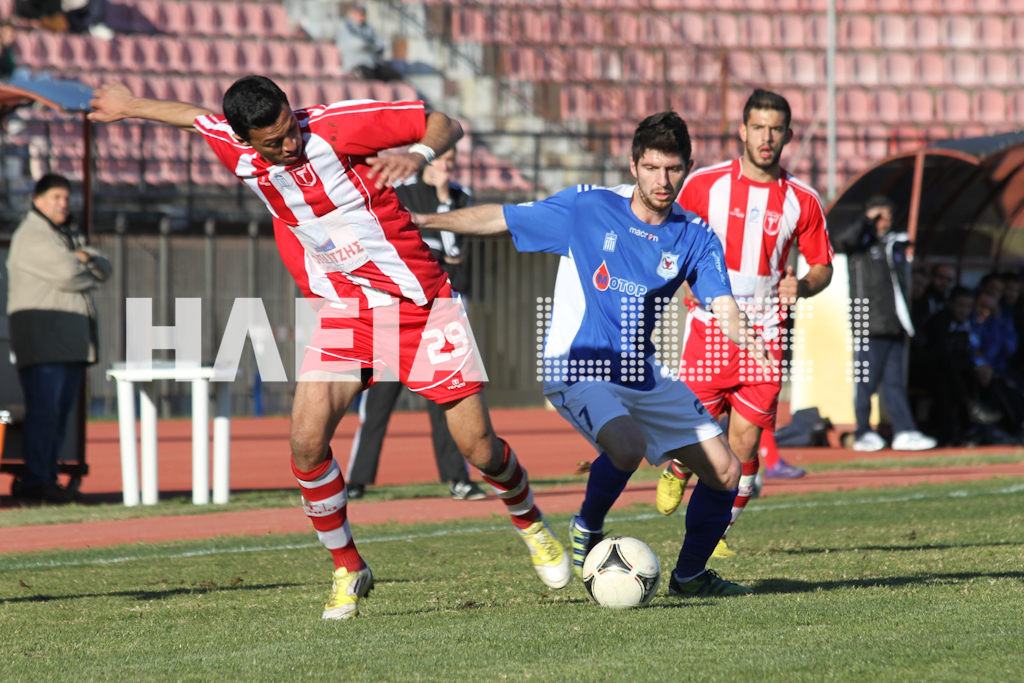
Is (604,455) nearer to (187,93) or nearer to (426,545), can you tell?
(426,545)

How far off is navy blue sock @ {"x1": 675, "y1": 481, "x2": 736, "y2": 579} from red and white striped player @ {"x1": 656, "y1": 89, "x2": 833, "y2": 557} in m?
1.15

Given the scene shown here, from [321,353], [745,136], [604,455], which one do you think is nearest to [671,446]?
[604,455]

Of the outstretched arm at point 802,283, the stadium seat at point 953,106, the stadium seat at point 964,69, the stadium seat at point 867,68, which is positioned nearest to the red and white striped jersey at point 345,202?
the outstretched arm at point 802,283

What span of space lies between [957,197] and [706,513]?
35.9 feet

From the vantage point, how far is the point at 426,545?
7875 millimetres

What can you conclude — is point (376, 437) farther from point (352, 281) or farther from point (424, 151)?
point (424, 151)

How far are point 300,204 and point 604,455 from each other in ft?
Result: 5.80

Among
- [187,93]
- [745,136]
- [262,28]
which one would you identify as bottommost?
[745,136]

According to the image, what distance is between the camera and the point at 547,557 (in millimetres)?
5922

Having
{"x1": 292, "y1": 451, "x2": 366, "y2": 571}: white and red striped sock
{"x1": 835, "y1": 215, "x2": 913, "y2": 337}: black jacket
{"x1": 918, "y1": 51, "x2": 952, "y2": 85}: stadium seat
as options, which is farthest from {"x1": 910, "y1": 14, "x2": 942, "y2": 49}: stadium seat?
{"x1": 292, "y1": 451, "x2": 366, "y2": 571}: white and red striped sock

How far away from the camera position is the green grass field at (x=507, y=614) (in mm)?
4332

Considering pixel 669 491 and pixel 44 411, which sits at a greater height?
pixel 44 411

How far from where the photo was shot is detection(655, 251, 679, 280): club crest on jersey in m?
5.70

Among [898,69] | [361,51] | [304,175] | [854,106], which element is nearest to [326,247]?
[304,175]
